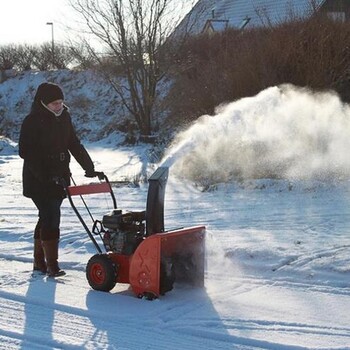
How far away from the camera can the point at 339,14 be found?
16.1 m

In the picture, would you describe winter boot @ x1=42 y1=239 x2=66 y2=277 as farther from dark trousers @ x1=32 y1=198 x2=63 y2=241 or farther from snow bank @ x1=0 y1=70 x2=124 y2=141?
snow bank @ x1=0 y1=70 x2=124 y2=141

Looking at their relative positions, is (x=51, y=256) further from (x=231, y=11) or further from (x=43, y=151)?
(x=231, y=11)

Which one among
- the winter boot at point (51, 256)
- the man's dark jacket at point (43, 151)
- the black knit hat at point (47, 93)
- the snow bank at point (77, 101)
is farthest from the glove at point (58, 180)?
the snow bank at point (77, 101)

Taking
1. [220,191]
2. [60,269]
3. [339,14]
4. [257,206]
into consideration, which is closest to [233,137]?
[220,191]

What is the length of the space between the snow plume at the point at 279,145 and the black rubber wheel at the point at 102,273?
4599mm

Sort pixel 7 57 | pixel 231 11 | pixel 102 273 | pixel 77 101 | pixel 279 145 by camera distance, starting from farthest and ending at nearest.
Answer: pixel 7 57 < pixel 231 11 < pixel 77 101 < pixel 279 145 < pixel 102 273

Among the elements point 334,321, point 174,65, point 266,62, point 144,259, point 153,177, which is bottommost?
point 334,321

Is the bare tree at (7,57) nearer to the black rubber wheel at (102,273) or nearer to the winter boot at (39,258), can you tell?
the winter boot at (39,258)

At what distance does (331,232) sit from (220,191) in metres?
3.49

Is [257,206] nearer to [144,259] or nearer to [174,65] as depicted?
[144,259]

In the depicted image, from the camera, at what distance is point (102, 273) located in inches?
196

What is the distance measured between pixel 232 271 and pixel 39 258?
1.84 metres

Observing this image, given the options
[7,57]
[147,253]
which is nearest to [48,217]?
[147,253]

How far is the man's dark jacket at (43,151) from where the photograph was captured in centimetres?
542
